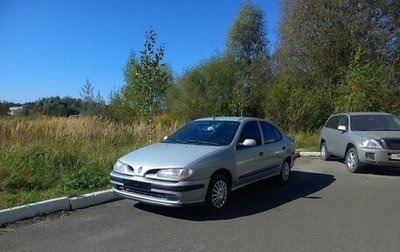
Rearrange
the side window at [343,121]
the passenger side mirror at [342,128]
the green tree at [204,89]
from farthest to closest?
the green tree at [204,89] → the side window at [343,121] → the passenger side mirror at [342,128]

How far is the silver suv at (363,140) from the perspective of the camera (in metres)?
11.0

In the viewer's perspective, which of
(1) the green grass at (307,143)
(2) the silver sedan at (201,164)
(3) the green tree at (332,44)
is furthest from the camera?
(3) the green tree at (332,44)

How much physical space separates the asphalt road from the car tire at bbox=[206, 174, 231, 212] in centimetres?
15

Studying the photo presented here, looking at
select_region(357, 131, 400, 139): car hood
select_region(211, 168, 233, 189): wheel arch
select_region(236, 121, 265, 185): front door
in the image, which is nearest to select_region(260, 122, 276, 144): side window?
select_region(236, 121, 265, 185): front door

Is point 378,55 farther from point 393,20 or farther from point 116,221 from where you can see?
point 116,221

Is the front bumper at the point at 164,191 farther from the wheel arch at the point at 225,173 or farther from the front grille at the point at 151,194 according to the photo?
the wheel arch at the point at 225,173

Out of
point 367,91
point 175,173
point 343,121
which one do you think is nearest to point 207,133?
point 175,173

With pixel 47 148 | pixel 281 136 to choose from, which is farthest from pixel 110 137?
pixel 281 136

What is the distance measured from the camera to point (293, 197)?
27.4 feet

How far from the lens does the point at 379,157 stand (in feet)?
36.1

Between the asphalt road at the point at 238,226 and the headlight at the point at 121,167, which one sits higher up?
the headlight at the point at 121,167

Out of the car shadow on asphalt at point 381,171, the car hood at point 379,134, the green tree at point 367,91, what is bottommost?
the car shadow on asphalt at point 381,171

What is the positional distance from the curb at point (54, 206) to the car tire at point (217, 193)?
6.82ft

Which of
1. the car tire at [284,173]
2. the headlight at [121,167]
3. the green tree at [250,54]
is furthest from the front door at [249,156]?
the green tree at [250,54]
